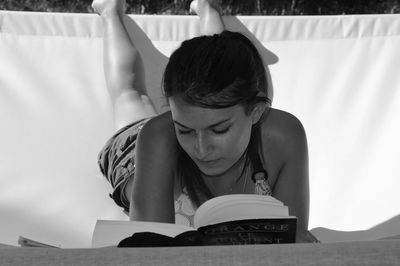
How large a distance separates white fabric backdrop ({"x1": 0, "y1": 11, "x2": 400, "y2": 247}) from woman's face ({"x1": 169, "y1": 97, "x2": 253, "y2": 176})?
1.79 feet

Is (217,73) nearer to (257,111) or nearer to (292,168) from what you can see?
(257,111)

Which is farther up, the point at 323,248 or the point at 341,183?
the point at 323,248

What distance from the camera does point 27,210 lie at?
2230 millimetres

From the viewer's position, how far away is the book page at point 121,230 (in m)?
1.47

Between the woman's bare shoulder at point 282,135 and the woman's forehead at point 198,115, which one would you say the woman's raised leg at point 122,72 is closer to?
the woman's bare shoulder at point 282,135

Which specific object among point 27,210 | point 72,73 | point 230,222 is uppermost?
point 230,222

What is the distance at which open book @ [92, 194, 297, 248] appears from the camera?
137 centimetres

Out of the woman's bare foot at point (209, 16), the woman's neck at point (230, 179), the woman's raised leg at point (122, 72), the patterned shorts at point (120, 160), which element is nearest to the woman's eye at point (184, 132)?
the woman's neck at point (230, 179)

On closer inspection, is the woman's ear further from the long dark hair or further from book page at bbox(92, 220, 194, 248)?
book page at bbox(92, 220, 194, 248)

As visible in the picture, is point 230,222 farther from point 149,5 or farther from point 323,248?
point 149,5

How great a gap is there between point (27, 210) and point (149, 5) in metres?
2.36

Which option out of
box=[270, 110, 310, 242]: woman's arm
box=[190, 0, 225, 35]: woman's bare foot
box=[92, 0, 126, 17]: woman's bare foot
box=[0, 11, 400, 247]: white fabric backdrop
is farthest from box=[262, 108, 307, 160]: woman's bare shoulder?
box=[92, 0, 126, 17]: woman's bare foot

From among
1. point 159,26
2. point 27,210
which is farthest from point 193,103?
point 159,26

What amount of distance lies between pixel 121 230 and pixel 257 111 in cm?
46
